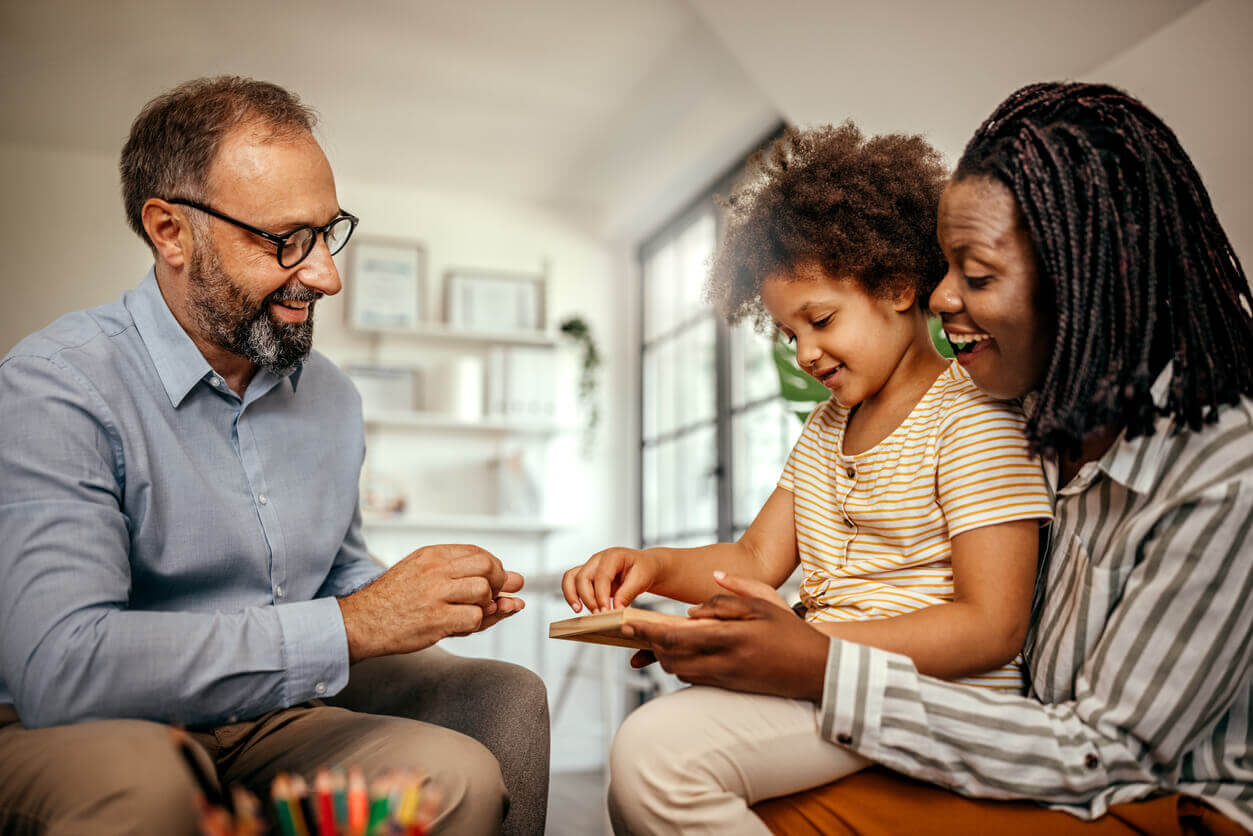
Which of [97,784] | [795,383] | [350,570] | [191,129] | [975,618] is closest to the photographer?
[97,784]

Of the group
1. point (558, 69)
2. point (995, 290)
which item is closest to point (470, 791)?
point (995, 290)

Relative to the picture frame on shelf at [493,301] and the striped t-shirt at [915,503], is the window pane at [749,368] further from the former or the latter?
the striped t-shirt at [915,503]

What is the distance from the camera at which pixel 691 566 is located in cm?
146

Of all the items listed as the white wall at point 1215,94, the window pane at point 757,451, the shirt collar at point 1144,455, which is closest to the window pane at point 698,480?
the window pane at point 757,451

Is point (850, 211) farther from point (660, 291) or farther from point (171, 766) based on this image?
point (660, 291)

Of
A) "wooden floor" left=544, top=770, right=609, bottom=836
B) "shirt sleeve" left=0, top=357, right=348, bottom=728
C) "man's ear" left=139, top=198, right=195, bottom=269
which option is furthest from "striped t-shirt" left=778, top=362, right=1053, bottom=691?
"wooden floor" left=544, top=770, right=609, bottom=836

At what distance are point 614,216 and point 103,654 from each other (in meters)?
4.46

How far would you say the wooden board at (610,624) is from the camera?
103 cm

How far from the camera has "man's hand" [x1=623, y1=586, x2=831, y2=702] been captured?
994 mm

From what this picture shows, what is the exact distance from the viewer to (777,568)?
1.48 m

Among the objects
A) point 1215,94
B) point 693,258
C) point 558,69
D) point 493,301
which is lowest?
point 1215,94

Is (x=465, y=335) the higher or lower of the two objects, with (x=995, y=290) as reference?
higher

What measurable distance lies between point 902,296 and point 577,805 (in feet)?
10.1

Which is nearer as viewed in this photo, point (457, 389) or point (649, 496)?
point (457, 389)
